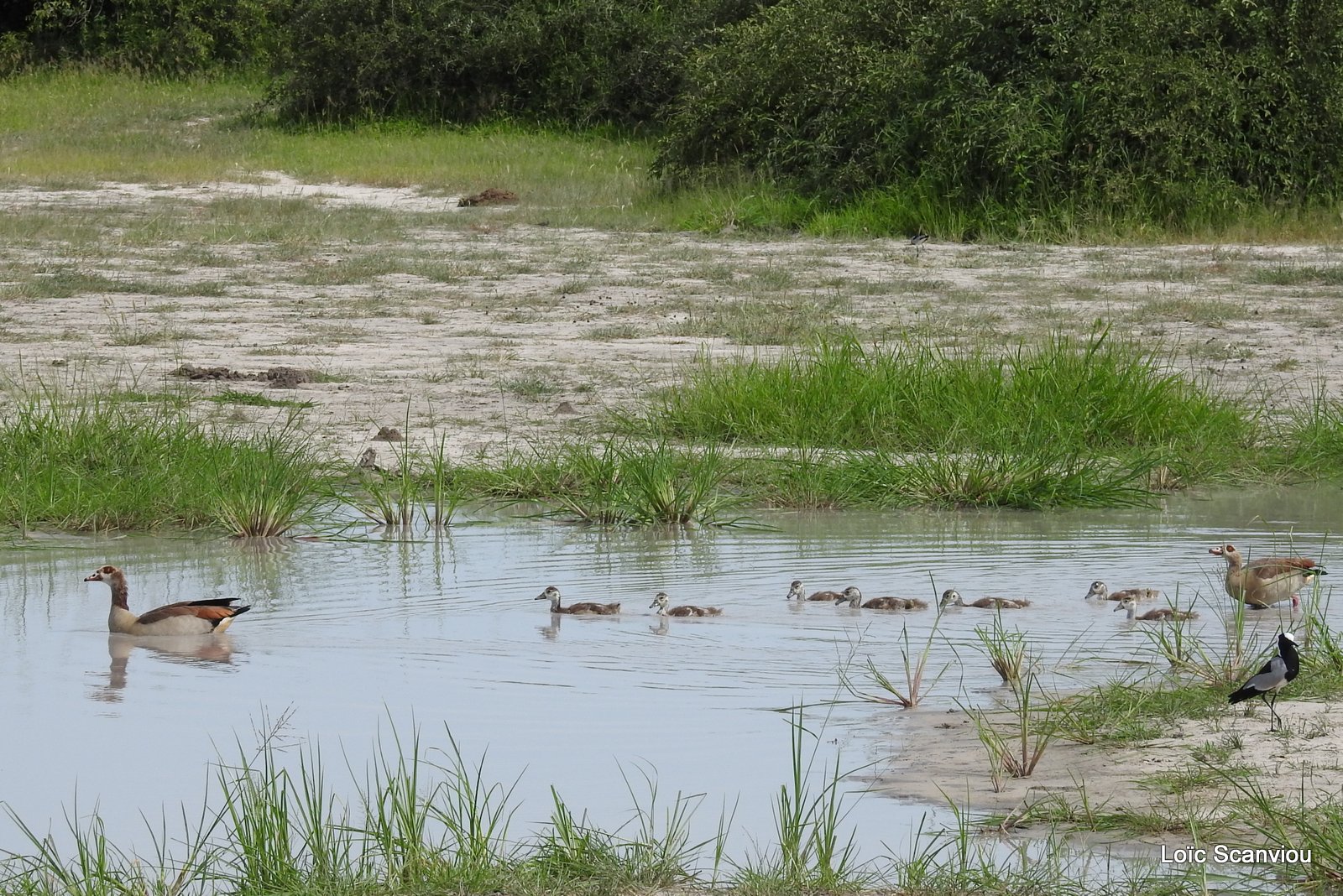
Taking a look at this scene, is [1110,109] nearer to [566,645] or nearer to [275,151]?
[566,645]

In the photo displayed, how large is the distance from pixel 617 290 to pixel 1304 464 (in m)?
7.56

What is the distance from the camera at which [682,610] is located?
253 inches

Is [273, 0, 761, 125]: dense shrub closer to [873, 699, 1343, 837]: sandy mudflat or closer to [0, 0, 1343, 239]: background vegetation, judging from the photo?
[0, 0, 1343, 239]: background vegetation

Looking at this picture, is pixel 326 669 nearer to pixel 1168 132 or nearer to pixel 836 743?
pixel 836 743

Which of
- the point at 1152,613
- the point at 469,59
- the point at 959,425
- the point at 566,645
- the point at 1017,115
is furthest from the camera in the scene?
the point at 469,59

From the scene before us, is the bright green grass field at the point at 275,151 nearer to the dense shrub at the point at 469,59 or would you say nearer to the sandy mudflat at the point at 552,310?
the dense shrub at the point at 469,59

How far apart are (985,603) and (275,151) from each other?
27.3 meters

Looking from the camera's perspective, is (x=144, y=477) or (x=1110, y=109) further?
(x=1110, y=109)

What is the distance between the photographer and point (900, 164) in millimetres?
20859

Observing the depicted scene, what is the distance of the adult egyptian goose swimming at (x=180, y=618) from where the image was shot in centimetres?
610

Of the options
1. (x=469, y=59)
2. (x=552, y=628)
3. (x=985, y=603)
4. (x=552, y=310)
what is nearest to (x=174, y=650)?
(x=552, y=628)

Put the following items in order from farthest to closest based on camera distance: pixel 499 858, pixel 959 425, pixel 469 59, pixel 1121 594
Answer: pixel 469 59, pixel 959 425, pixel 1121 594, pixel 499 858

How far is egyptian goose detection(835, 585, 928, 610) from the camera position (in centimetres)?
647

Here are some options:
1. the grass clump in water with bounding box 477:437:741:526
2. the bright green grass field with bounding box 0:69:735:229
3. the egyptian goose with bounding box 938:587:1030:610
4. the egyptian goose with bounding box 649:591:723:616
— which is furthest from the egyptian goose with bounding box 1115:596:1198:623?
the bright green grass field with bounding box 0:69:735:229
